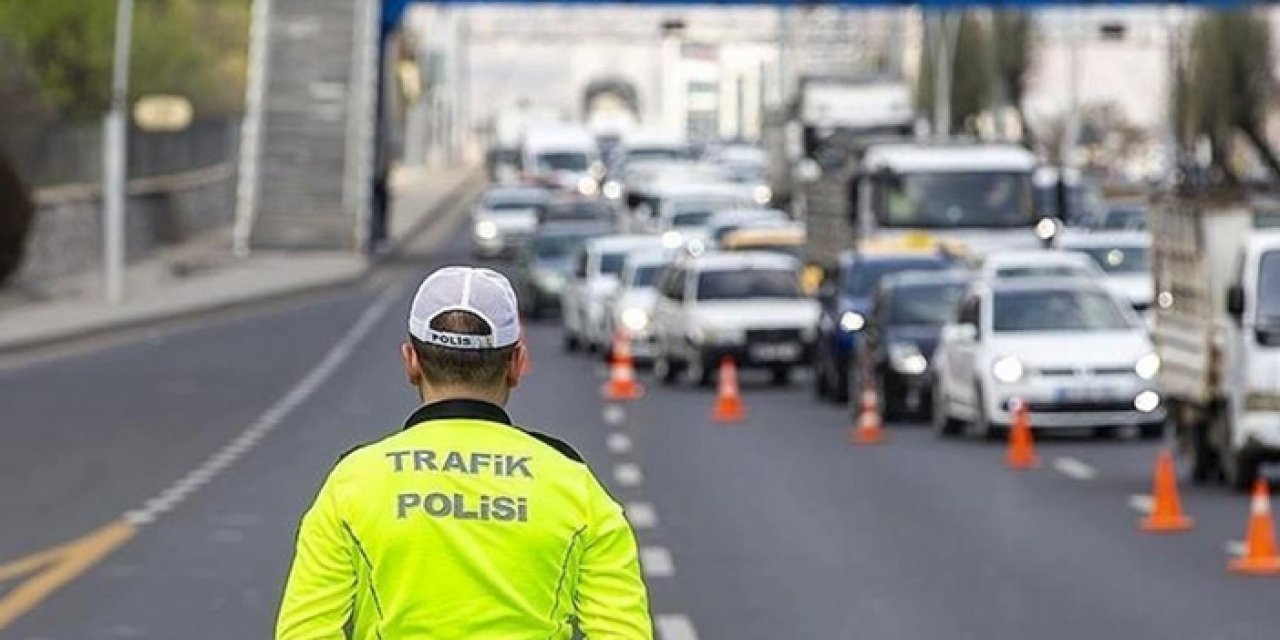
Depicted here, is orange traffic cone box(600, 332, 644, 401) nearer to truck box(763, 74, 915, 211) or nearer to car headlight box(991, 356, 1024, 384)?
car headlight box(991, 356, 1024, 384)

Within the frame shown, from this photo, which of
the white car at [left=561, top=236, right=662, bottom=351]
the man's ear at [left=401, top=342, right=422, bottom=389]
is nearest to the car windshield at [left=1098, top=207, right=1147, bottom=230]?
the white car at [left=561, top=236, right=662, bottom=351]

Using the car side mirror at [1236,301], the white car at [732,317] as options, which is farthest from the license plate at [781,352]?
the car side mirror at [1236,301]

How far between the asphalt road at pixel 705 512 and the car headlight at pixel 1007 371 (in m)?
0.56

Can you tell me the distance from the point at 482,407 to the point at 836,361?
3170 cm

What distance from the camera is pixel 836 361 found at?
37.9 metres

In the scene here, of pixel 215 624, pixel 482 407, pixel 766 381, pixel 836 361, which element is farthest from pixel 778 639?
pixel 766 381

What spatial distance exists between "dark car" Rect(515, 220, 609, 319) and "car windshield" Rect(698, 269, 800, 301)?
13.7m

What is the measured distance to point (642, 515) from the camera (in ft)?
78.5

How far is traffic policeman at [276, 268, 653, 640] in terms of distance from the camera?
240 inches

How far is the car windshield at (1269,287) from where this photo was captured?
25.6m

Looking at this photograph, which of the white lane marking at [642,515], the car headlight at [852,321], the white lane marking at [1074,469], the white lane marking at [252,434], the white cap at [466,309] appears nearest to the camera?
the white cap at [466,309]

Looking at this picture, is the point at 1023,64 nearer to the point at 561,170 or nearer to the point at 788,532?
the point at 561,170

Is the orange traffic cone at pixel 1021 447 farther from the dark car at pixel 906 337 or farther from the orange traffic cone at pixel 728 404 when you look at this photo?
the orange traffic cone at pixel 728 404

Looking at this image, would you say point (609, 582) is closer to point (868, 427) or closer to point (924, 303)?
point (868, 427)
